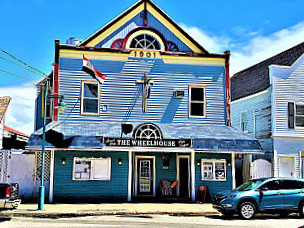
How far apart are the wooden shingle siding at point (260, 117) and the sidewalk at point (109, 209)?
23.2 feet

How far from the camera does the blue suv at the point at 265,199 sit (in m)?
14.9

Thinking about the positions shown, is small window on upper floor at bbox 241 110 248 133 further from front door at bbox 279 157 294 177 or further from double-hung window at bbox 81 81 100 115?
double-hung window at bbox 81 81 100 115

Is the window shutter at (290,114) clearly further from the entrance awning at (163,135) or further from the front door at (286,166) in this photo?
the entrance awning at (163,135)

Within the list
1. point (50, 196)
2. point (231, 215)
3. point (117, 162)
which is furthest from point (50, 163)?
point (231, 215)

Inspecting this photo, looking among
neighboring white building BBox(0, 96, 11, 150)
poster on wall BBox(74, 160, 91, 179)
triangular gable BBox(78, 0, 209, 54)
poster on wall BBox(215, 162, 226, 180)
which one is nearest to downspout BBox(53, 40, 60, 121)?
triangular gable BBox(78, 0, 209, 54)

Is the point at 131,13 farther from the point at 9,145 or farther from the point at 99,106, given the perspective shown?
the point at 9,145

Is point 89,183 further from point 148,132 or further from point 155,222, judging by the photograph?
point 155,222

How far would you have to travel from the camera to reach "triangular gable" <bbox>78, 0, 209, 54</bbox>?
20.5m

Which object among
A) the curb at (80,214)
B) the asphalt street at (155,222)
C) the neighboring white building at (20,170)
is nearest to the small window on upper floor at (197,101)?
the curb at (80,214)

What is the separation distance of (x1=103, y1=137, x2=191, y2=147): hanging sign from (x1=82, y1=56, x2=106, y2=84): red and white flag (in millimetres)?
2972

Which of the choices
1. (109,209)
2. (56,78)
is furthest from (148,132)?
(56,78)

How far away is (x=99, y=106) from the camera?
65.8 feet

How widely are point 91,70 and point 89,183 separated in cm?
528

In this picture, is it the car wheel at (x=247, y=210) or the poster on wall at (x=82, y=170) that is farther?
the poster on wall at (x=82, y=170)
